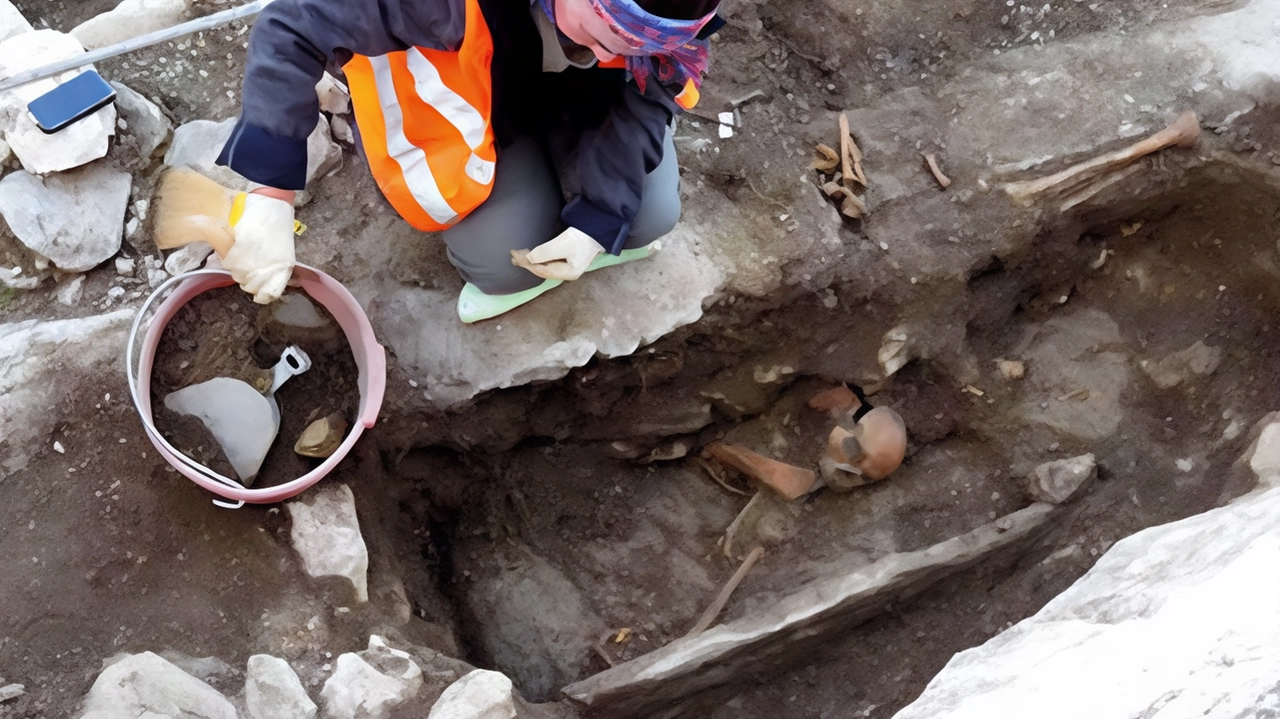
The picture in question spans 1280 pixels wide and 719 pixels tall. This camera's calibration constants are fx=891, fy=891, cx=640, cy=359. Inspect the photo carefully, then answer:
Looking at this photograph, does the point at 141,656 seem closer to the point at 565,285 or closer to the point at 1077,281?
the point at 565,285

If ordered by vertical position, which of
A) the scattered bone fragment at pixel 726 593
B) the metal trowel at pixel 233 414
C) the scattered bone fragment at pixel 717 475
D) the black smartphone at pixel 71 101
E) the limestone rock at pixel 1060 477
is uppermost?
the black smartphone at pixel 71 101

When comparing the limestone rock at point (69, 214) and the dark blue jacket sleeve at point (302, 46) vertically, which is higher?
the dark blue jacket sleeve at point (302, 46)

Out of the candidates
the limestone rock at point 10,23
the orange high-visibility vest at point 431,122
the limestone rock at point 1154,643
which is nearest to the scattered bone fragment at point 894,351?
the limestone rock at point 1154,643

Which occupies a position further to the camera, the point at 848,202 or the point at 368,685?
the point at 848,202

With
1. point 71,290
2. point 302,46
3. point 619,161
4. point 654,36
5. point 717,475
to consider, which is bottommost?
point 717,475

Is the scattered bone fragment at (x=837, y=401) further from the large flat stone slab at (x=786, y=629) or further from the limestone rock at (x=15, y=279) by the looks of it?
the limestone rock at (x=15, y=279)

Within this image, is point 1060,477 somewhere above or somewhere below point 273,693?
above

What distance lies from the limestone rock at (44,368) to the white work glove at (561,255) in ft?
2.92

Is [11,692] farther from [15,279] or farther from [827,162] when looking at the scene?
[827,162]

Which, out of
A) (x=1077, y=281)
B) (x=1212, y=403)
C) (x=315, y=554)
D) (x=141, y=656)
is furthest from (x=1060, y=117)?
(x=141, y=656)

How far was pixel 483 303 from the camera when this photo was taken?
2.09m

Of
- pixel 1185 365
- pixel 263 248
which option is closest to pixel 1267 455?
pixel 1185 365

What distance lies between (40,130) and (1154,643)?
235cm

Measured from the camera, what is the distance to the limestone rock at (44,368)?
1.84 meters
